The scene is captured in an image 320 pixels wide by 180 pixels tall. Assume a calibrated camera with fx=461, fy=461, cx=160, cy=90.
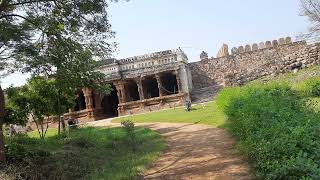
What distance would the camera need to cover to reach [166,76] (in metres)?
37.3

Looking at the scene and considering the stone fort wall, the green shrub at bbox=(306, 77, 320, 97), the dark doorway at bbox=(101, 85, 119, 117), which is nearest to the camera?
the green shrub at bbox=(306, 77, 320, 97)

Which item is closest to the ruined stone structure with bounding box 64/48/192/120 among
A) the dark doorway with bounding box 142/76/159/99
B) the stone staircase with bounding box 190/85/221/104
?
the dark doorway with bounding box 142/76/159/99

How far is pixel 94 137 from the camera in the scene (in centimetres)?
1788

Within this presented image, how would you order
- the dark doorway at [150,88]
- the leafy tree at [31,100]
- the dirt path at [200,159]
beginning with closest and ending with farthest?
the dirt path at [200,159] < the leafy tree at [31,100] < the dark doorway at [150,88]

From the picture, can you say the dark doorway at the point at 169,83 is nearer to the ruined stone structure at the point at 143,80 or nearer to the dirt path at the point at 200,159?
the ruined stone structure at the point at 143,80

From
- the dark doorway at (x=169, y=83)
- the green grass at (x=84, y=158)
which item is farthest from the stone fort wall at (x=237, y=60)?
the green grass at (x=84, y=158)

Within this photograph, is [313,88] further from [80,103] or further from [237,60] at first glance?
[80,103]

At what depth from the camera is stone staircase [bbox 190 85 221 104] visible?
111 ft

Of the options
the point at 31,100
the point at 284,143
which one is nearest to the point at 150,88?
the point at 31,100

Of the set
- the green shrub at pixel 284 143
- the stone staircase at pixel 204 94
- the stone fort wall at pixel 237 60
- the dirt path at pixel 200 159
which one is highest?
the stone fort wall at pixel 237 60

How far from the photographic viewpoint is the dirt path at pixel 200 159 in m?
9.80

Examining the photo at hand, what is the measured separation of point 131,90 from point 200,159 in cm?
2724

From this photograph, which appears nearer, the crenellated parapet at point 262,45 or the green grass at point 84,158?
the green grass at point 84,158

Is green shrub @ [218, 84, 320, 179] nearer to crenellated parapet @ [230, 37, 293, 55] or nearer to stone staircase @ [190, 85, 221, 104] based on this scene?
stone staircase @ [190, 85, 221, 104]
